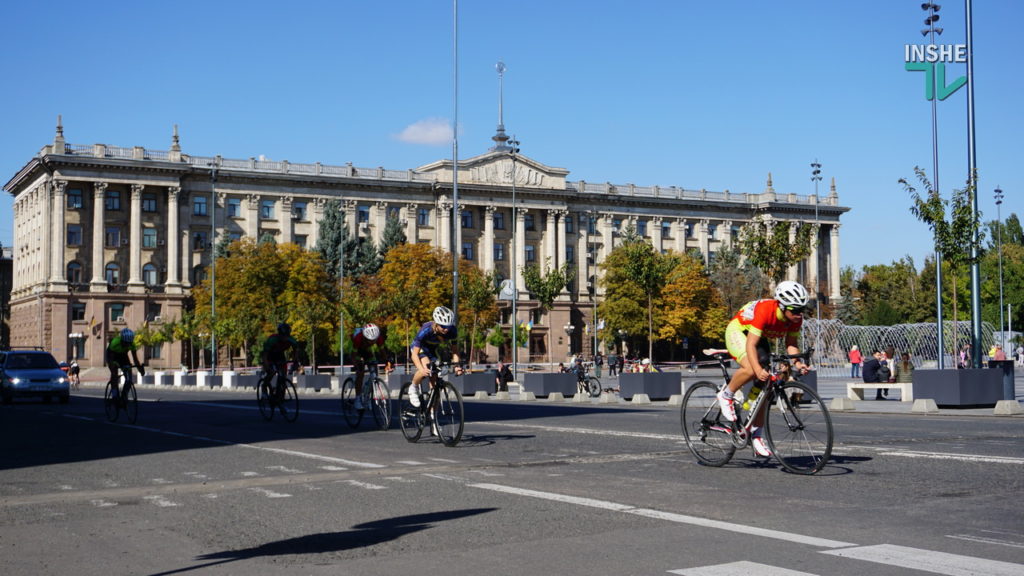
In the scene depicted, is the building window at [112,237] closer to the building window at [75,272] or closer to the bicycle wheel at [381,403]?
the building window at [75,272]

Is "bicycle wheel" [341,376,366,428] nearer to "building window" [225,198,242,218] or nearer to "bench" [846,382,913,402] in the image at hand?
"bench" [846,382,913,402]

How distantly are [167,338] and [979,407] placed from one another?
7771cm

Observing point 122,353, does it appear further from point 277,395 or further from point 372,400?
point 372,400

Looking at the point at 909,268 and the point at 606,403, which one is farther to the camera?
the point at 909,268

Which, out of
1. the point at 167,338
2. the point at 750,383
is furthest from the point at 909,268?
the point at 750,383

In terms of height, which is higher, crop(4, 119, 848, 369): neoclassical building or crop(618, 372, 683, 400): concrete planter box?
crop(4, 119, 848, 369): neoclassical building

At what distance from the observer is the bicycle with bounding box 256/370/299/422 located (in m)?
19.8

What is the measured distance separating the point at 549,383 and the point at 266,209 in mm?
74373

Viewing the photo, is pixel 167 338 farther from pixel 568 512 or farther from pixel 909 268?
pixel 568 512

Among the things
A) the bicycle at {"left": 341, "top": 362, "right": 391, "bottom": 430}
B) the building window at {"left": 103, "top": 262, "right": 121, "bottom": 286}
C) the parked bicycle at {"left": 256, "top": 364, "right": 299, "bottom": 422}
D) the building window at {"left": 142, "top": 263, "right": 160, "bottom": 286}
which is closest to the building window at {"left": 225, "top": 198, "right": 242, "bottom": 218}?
the building window at {"left": 142, "top": 263, "right": 160, "bottom": 286}

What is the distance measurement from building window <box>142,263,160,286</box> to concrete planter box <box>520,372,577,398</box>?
7138 cm

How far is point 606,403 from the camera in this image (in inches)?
1282

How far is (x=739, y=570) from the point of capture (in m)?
5.75

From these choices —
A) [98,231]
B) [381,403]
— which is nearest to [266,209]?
[98,231]
